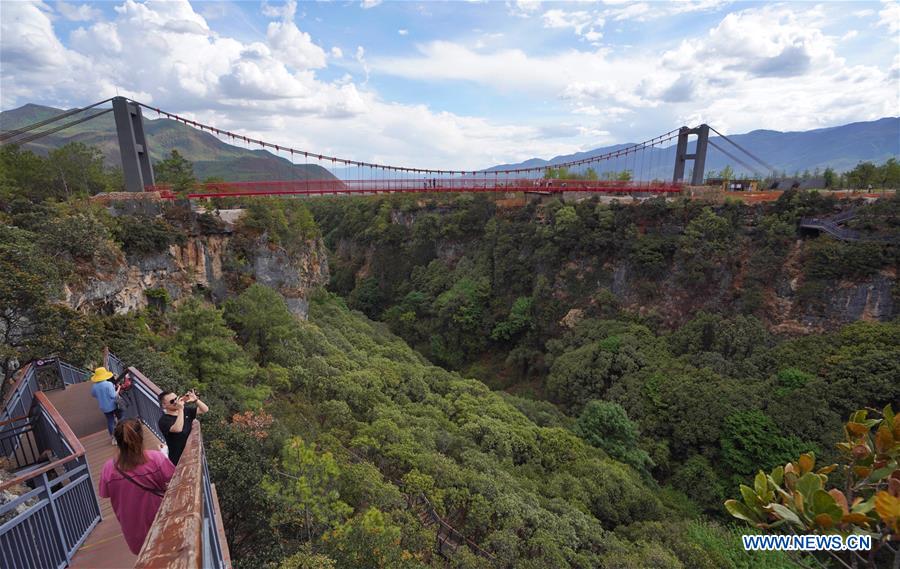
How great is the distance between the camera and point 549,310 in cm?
3056

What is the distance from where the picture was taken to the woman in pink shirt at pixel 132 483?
2.84 meters

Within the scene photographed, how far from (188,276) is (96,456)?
14.1m

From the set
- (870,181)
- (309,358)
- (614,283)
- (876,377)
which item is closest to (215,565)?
(309,358)

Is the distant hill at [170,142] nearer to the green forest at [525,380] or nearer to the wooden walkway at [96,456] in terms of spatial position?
the green forest at [525,380]

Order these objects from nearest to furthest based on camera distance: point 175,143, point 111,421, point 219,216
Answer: point 111,421 < point 219,216 < point 175,143

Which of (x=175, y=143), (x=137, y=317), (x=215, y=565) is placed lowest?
(x=137, y=317)

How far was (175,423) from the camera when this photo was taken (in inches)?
150

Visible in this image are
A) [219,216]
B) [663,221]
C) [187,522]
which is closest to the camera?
[187,522]

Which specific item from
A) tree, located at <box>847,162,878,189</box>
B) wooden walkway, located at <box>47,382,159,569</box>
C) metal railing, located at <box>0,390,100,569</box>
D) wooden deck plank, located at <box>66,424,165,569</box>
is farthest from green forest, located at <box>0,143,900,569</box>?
tree, located at <box>847,162,878,189</box>

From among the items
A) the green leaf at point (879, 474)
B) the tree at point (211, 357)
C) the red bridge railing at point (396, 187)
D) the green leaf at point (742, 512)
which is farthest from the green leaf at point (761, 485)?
the red bridge railing at point (396, 187)

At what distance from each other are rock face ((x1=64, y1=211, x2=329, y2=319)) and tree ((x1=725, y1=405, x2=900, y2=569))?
39.7 feet

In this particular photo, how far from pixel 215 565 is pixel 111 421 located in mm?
5224

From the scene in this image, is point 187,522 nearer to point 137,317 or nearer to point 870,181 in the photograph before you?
point 137,317

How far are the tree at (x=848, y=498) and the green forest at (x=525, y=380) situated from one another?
3 cm
